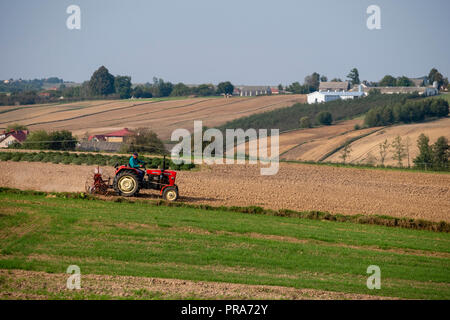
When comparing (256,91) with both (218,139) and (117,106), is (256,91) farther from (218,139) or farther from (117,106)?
(218,139)

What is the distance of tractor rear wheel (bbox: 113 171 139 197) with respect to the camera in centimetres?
2005

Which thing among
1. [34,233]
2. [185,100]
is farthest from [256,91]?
[34,233]

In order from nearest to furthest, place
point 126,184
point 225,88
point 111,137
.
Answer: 1. point 126,184
2. point 111,137
3. point 225,88

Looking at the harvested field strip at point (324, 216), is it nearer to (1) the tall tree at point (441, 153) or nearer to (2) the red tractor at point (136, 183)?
(2) the red tractor at point (136, 183)

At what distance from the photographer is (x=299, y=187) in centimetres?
2595

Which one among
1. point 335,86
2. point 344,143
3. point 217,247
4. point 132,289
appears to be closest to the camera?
point 132,289

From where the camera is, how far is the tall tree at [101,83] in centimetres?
10975

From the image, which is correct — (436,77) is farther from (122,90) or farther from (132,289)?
(132,289)

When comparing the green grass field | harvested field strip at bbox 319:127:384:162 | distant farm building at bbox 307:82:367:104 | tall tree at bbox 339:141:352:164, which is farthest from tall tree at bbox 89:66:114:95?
the green grass field

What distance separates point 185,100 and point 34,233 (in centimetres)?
8044

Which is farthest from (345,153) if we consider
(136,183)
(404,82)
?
(404,82)

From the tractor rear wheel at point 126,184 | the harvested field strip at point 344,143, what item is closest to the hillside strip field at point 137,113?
the harvested field strip at point 344,143

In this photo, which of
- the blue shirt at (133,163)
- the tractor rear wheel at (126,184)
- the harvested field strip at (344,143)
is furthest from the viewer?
the harvested field strip at (344,143)

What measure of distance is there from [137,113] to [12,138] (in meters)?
32.7
